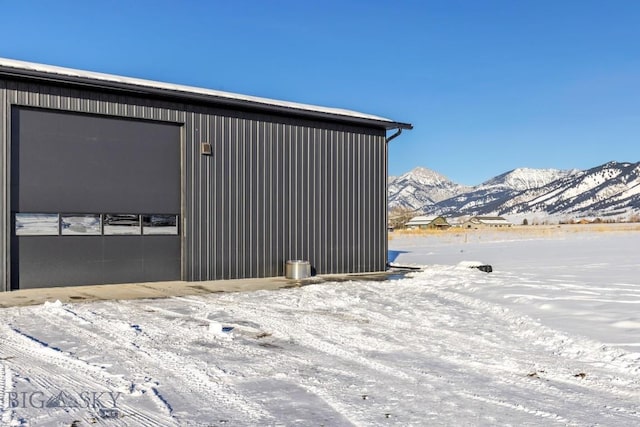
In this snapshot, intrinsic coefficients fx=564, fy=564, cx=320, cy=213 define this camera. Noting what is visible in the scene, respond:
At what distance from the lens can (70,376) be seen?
5012 mm

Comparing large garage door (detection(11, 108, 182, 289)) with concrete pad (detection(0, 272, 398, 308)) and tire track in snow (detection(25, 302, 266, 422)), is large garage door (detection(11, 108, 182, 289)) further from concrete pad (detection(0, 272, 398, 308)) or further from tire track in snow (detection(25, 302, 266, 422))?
tire track in snow (detection(25, 302, 266, 422))

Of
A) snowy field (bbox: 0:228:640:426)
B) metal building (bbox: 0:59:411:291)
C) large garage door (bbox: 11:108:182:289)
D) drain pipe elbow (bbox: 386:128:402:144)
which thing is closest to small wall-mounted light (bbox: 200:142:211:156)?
metal building (bbox: 0:59:411:291)

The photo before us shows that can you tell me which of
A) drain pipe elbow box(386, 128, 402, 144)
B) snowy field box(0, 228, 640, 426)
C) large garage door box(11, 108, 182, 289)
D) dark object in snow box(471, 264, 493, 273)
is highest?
drain pipe elbow box(386, 128, 402, 144)

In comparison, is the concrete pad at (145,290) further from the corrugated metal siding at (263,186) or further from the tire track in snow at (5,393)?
the tire track in snow at (5,393)

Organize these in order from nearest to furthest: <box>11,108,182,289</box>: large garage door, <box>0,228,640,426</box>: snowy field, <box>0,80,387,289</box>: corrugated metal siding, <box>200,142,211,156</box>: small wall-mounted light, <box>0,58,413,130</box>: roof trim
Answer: <box>0,228,640,426</box>: snowy field → <box>0,58,413,130</box>: roof trim → <box>11,108,182,289</box>: large garage door → <box>0,80,387,289</box>: corrugated metal siding → <box>200,142,211,156</box>: small wall-mounted light

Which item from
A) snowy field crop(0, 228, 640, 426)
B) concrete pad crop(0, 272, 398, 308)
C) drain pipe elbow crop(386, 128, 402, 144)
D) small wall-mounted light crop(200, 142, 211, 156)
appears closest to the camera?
snowy field crop(0, 228, 640, 426)

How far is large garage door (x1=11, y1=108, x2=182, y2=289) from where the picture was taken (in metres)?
11.5

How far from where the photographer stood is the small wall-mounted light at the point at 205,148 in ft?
44.4

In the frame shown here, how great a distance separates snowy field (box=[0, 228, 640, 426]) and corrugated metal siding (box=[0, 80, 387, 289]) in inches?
139

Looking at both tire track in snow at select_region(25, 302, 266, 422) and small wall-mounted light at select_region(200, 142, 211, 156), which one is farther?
small wall-mounted light at select_region(200, 142, 211, 156)

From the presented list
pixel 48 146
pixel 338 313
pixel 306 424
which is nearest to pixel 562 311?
pixel 338 313

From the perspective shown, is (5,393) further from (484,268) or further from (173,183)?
(484,268)

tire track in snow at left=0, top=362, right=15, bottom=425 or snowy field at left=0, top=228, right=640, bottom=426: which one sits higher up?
tire track in snow at left=0, top=362, right=15, bottom=425

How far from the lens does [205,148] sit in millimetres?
13578
